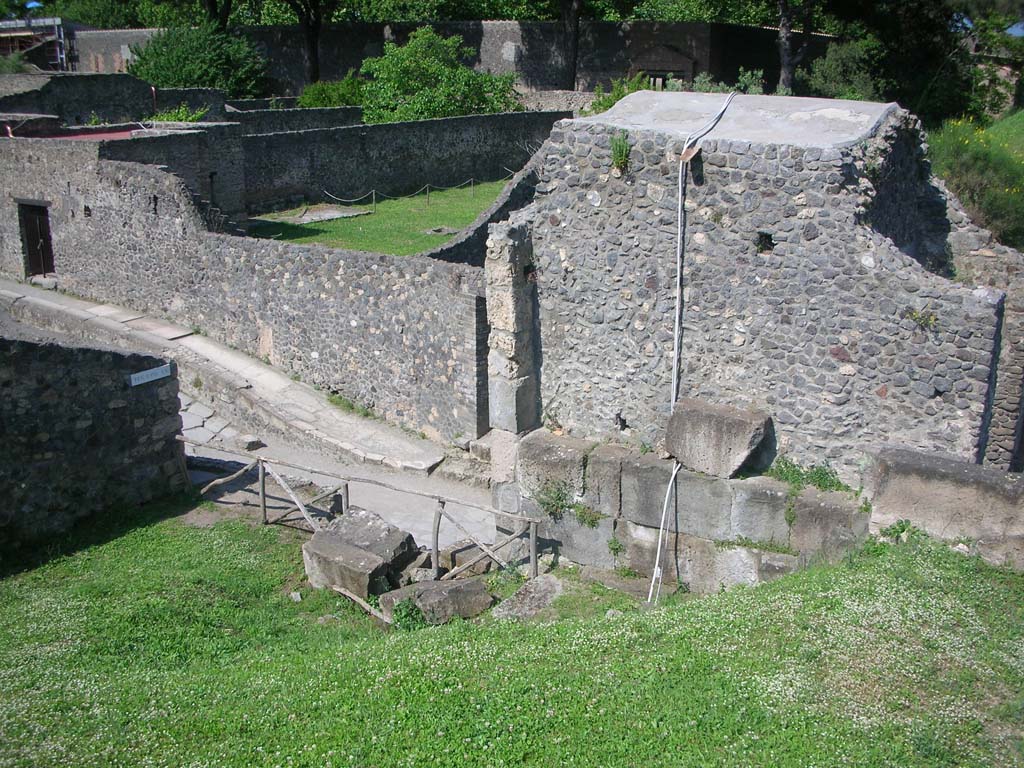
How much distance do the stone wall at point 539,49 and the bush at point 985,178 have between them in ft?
67.7

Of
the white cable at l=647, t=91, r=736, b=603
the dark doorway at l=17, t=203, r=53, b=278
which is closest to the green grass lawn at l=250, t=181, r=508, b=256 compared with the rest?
the dark doorway at l=17, t=203, r=53, b=278

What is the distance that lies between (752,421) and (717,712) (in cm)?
301

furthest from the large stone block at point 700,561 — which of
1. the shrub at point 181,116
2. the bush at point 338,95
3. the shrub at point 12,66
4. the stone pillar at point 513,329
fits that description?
the bush at point 338,95

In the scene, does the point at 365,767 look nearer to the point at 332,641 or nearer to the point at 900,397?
the point at 332,641

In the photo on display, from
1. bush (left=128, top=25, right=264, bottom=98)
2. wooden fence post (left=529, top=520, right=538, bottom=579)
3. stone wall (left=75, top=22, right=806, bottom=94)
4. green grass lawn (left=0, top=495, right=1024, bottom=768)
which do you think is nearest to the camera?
green grass lawn (left=0, top=495, right=1024, bottom=768)

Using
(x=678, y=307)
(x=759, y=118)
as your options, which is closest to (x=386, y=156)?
(x=759, y=118)

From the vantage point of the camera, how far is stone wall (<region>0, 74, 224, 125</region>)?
77.6 feet

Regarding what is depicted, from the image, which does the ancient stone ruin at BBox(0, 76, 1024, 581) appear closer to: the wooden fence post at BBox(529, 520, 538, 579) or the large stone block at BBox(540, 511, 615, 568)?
the large stone block at BBox(540, 511, 615, 568)

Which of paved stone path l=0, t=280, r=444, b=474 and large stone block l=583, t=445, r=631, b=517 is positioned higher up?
large stone block l=583, t=445, r=631, b=517

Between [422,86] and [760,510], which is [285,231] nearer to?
[422,86]

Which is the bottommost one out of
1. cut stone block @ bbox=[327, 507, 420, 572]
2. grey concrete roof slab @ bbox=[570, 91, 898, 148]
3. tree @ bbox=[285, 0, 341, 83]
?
cut stone block @ bbox=[327, 507, 420, 572]

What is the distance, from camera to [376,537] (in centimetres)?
862

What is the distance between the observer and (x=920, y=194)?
9.33m

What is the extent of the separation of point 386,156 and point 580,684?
22.0 metres
